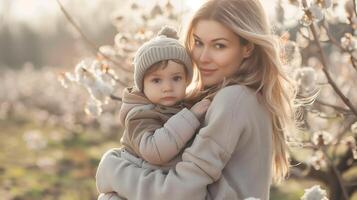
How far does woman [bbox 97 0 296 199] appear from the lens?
2980 millimetres

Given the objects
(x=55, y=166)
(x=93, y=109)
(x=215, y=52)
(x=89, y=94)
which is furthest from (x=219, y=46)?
(x=55, y=166)

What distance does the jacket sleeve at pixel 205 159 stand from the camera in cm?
296

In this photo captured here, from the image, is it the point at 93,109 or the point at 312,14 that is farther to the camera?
the point at 93,109

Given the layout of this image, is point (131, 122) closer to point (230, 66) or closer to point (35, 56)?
point (230, 66)

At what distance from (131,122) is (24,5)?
1075 inches

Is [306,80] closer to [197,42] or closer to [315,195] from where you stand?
[315,195]

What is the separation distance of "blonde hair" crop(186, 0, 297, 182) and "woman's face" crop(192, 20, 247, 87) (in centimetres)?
3

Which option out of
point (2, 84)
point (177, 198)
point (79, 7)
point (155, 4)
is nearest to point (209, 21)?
point (177, 198)

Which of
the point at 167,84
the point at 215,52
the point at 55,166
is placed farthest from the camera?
the point at 55,166

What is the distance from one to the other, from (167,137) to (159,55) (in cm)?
32

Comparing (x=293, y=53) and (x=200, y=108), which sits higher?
(x=293, y=53)

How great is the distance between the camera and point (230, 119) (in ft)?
9.85

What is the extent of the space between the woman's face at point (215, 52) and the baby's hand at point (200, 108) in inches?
4.7

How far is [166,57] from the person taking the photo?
308 cm
